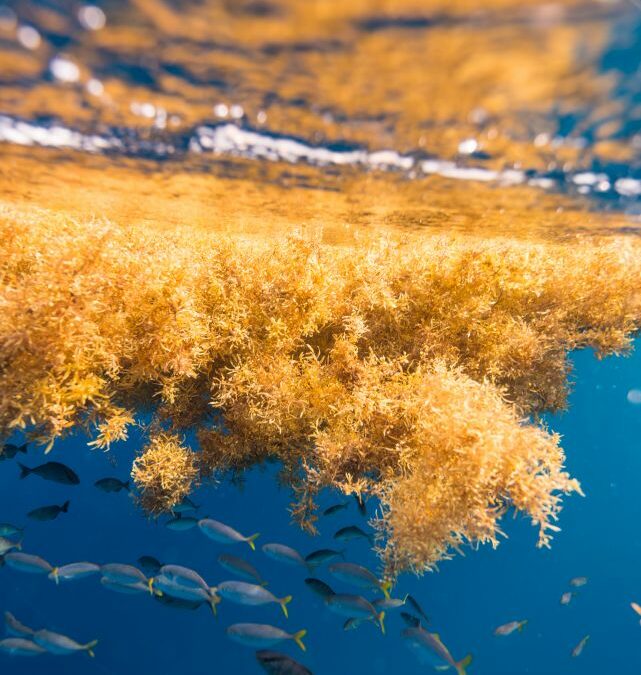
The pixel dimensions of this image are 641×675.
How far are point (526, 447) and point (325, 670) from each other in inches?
1041

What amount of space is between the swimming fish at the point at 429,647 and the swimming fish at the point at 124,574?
486cm

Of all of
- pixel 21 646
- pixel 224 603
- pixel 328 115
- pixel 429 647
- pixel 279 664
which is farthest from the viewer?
pixel 224 603

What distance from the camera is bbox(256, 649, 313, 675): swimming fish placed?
6348 millimetres

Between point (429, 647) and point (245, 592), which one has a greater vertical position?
point (245, 592)

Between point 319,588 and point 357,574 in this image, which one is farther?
point 319,588

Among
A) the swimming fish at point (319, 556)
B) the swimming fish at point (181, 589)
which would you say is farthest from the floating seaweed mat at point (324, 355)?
the swimming fish at point (319, 556)

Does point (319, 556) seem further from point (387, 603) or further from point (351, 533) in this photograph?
point (387, 603)

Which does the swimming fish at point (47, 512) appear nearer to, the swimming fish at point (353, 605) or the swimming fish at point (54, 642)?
the swimming fish at point (54, 642)

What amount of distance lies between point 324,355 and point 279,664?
16.7 feet

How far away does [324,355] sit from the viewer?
7277 mm

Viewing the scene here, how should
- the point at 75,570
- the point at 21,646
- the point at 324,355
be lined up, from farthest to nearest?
the point at 21,646 < the point at 75,570 < the point at 324,355

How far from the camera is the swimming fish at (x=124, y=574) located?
7258mm

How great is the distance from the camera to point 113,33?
12.9ft

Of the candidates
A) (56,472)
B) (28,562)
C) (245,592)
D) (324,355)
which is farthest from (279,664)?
(28,562)
